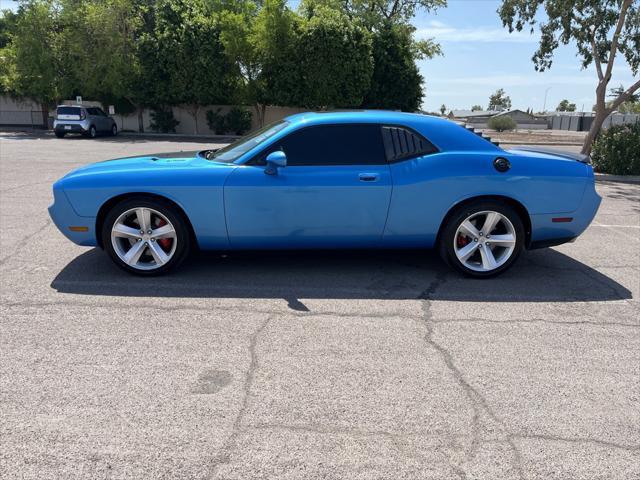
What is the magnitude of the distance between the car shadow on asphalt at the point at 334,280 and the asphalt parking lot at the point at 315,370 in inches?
1.1

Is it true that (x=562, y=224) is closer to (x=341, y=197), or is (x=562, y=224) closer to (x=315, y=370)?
(x=341, y=197)

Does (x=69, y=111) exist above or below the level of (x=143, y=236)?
above

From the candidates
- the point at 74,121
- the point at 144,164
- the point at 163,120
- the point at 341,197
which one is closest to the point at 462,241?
the point at 341,197

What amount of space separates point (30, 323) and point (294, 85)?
29232 millimetres

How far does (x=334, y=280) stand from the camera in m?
5.10

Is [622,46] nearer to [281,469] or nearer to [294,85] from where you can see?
[281,469]

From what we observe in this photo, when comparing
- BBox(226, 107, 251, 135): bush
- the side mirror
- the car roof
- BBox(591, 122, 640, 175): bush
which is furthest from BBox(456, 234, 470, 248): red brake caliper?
BBox(226, 107, 251, 135): bush

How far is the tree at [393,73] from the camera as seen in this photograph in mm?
33000

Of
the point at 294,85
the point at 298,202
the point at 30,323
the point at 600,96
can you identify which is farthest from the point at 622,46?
the point at 294,85

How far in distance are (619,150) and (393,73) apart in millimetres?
20903

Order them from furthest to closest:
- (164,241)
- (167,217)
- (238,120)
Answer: (238,120) → (164,241) → (167,217)

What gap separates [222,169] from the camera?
16.1 feet

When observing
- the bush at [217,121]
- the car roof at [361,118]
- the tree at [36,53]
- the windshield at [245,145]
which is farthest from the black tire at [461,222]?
the tree at [36,53]

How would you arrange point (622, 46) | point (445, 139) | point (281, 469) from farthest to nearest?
point (622, 46), point (445, 139), point (281, 469)
